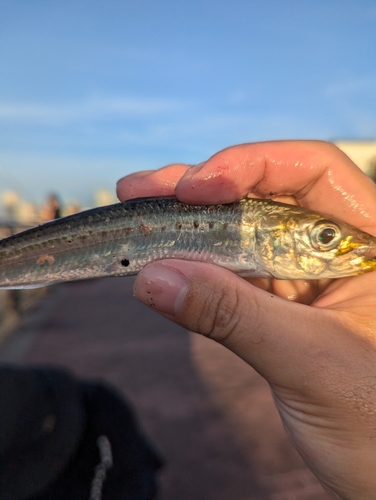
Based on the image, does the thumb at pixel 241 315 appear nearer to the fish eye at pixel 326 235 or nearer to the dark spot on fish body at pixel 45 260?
the fish eye at pixel 326 235

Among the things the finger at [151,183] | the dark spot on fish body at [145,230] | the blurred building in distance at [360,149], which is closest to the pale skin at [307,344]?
the dark spot on fish body at [145,230]

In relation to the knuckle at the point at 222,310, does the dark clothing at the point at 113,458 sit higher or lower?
lower

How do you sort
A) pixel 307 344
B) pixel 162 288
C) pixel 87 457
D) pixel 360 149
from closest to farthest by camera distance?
pixel 307 344 → pixel 162 288 → pixel 87 457 → pixel 360 149

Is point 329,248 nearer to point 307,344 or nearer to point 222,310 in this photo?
point 307,344

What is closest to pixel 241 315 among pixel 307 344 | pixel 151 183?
pixel 307 344

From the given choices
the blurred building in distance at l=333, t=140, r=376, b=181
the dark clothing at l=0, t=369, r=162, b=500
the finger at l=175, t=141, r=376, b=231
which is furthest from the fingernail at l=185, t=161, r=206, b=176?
the blurred building in distance at l=333, t=140, r=376, b=181

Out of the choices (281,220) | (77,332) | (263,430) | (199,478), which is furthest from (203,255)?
(77,332)
